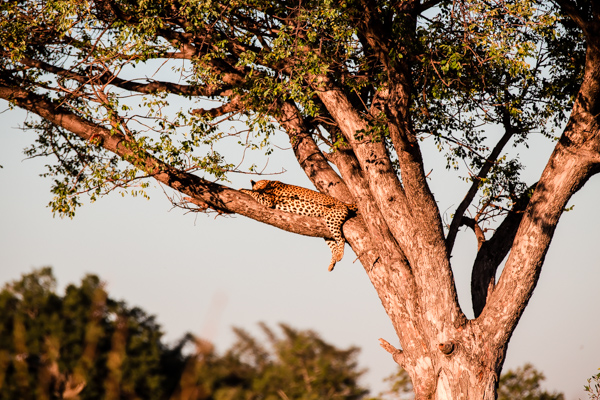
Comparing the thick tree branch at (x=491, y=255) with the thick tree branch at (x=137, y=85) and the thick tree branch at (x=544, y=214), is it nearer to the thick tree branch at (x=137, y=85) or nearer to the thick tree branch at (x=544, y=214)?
the thick tree branch at (x=544, y=214)

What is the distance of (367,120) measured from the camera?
8242mm

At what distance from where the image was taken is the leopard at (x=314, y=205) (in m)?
8.70

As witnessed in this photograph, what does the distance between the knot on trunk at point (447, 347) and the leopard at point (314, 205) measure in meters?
2.11

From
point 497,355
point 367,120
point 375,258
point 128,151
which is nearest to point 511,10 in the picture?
point 367,120

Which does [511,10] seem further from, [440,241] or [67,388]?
[67,388]

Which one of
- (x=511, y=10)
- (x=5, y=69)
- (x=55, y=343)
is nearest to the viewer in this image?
(x=55, y=343)

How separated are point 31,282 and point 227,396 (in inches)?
48.4

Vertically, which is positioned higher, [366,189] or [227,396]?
[366,189]

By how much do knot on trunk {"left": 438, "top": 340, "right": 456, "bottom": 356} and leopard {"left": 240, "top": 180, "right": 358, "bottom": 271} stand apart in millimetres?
2107

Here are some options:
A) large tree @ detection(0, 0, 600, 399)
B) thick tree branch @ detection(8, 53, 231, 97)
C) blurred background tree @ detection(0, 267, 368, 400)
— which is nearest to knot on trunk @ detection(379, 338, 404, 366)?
large tree @ detection(0, 0, 600, 399)

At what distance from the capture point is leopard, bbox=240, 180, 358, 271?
870 cm

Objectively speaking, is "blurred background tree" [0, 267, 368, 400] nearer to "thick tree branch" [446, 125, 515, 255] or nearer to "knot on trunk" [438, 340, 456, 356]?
"knot on trunk" [438, 340, 456, 356]

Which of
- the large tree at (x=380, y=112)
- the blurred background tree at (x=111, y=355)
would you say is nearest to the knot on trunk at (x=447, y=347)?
the large tree at (x=380, y=112)

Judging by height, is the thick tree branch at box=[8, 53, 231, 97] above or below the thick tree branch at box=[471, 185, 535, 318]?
above
